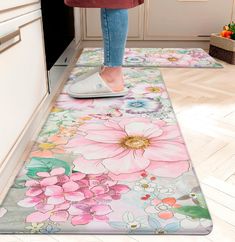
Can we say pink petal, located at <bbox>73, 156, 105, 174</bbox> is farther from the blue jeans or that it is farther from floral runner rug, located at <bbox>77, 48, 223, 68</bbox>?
floral runner rug, located at <bbox>77, 48, 223, 68</bbox>

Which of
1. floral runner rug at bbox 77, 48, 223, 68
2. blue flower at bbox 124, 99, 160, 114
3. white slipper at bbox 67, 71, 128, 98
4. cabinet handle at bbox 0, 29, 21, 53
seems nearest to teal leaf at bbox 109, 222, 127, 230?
cabinet handle at bbox 0, 29, 21, 53

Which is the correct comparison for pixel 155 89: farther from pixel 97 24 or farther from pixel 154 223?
pixel 97 24

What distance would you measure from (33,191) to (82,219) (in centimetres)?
15

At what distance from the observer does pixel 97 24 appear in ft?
Result: 7.87

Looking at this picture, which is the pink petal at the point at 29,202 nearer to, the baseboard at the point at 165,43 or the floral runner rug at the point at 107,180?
the floral runner rug at the point at 107,180

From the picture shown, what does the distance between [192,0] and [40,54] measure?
1.54 metres

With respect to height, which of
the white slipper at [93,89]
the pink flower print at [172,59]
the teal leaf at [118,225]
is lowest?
the pink flower print at [172,59]

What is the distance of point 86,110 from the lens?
1.21 meters

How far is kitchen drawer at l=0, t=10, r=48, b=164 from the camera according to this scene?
2.51 ft

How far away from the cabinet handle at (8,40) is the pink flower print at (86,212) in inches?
14.7

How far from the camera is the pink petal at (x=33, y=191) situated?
736 mm

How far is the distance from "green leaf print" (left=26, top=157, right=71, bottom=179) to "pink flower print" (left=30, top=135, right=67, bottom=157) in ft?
0.09

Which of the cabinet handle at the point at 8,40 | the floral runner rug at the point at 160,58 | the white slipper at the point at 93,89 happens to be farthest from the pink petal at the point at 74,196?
the floral runner rug at the point at 160,58

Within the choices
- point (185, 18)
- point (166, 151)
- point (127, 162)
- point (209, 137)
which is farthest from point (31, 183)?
point (185, 18)
